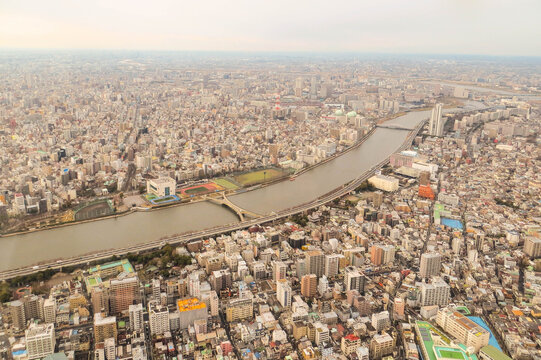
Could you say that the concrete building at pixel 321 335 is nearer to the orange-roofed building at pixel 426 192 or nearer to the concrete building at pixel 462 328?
the concrete building at pixel 462 328

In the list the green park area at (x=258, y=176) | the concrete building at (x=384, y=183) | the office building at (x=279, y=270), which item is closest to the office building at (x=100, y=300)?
the office building at (x=279, y=270)

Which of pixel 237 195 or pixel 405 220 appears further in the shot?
pixel 237 195

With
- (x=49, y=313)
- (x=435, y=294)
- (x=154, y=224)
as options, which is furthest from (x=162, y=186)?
(x=435, y=294)

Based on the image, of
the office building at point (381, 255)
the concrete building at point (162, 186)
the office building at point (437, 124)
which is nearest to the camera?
the office building at point (381, 255)

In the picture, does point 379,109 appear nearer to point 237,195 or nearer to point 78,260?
point 237,195

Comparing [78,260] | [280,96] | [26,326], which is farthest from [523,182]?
[280,96]

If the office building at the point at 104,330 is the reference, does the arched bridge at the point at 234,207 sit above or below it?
below
